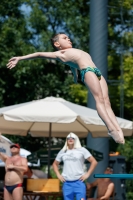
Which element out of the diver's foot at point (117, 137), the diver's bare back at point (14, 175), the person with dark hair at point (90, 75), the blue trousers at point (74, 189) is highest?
the person with dark hair at point (90, 75)

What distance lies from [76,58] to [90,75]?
294 mm

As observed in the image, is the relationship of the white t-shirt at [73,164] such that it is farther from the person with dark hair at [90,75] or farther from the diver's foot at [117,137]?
the diver's foot at [117,137]

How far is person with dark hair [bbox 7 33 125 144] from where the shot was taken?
6586 millimetres

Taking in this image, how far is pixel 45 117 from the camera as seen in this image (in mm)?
12383

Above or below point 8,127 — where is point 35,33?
above

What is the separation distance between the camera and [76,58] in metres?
6.87

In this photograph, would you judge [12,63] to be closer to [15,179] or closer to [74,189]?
[74,189]

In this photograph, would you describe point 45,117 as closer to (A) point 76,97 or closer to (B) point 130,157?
(B) point 130,157

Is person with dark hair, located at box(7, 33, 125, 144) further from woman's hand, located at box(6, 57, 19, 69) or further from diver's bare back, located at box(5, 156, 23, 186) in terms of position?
diver's bare back, located at box(5, 156, 23, 186)

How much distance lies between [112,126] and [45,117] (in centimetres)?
589

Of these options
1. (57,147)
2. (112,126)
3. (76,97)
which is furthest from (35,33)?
(112,126)

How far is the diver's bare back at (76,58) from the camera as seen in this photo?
683cm

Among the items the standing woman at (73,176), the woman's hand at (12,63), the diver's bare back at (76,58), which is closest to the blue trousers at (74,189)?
the standing woman at (73,176)

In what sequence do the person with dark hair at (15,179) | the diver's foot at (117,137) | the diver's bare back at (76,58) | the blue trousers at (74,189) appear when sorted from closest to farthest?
the diver's foot at (117,137) < the diver's bare back at (76,58) < the blue trousers at (74,189) < the person with dark hair at (15,179)
